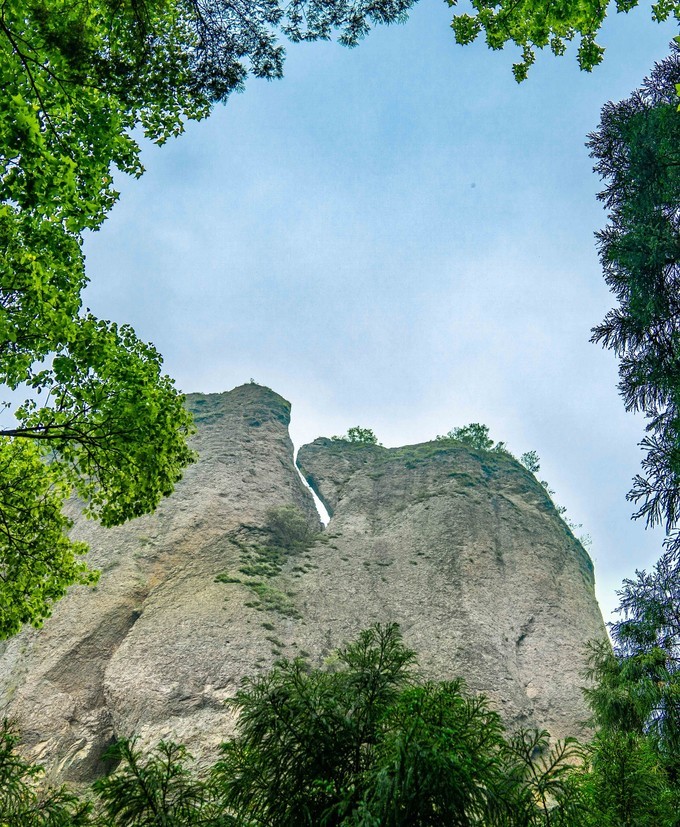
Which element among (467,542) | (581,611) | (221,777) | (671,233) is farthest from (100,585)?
(671,233)

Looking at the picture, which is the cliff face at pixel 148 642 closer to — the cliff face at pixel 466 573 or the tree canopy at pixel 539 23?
the cliff face at pixel 466 573

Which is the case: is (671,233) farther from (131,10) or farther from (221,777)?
(221,777)

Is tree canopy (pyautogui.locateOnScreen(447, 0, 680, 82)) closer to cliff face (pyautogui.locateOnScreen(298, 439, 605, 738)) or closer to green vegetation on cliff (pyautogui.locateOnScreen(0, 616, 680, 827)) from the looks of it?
green vegetation on cliff (pyautogui.locateOnScreen(0, 616, 680, 827))

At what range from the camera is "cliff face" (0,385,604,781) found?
2709cm

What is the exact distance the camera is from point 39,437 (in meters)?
8.44

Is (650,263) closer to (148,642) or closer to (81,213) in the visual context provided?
(81,213)

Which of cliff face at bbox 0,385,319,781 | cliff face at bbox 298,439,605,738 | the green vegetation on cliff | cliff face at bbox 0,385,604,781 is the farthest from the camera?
cliff face at bbox 298,439,605,738

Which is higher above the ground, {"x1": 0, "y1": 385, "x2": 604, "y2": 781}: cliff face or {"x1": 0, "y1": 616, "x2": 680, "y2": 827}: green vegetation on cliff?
{"x1": 0, "y1": 385, "x2": 604, "y2": 781}: cliff face

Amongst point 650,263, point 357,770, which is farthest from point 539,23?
point 357,770

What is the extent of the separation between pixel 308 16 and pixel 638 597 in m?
14.1

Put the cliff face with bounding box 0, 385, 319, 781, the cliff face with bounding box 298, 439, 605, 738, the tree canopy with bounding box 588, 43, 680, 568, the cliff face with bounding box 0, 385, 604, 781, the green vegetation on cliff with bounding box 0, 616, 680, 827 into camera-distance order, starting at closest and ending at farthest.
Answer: the green vegetation on cliff with bounding box 0, 616, 680, 827 → the tree canopy with bounding box 588, 43, 680, 568 → the cliff face with bounding box 0, 385, 319, 781 → the cliff face with bounding box 0, 385, 604, 781 → the cliff face with bounding box 298, 439, 605, 738

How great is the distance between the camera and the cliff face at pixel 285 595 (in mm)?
27094

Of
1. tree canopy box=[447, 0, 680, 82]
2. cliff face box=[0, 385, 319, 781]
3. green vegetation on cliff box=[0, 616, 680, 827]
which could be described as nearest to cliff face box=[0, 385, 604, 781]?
cliff face box=[0, 385, 319, 781]

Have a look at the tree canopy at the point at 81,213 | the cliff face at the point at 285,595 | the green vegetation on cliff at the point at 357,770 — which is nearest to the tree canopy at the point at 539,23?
the tree canopy at the point at 81,213
